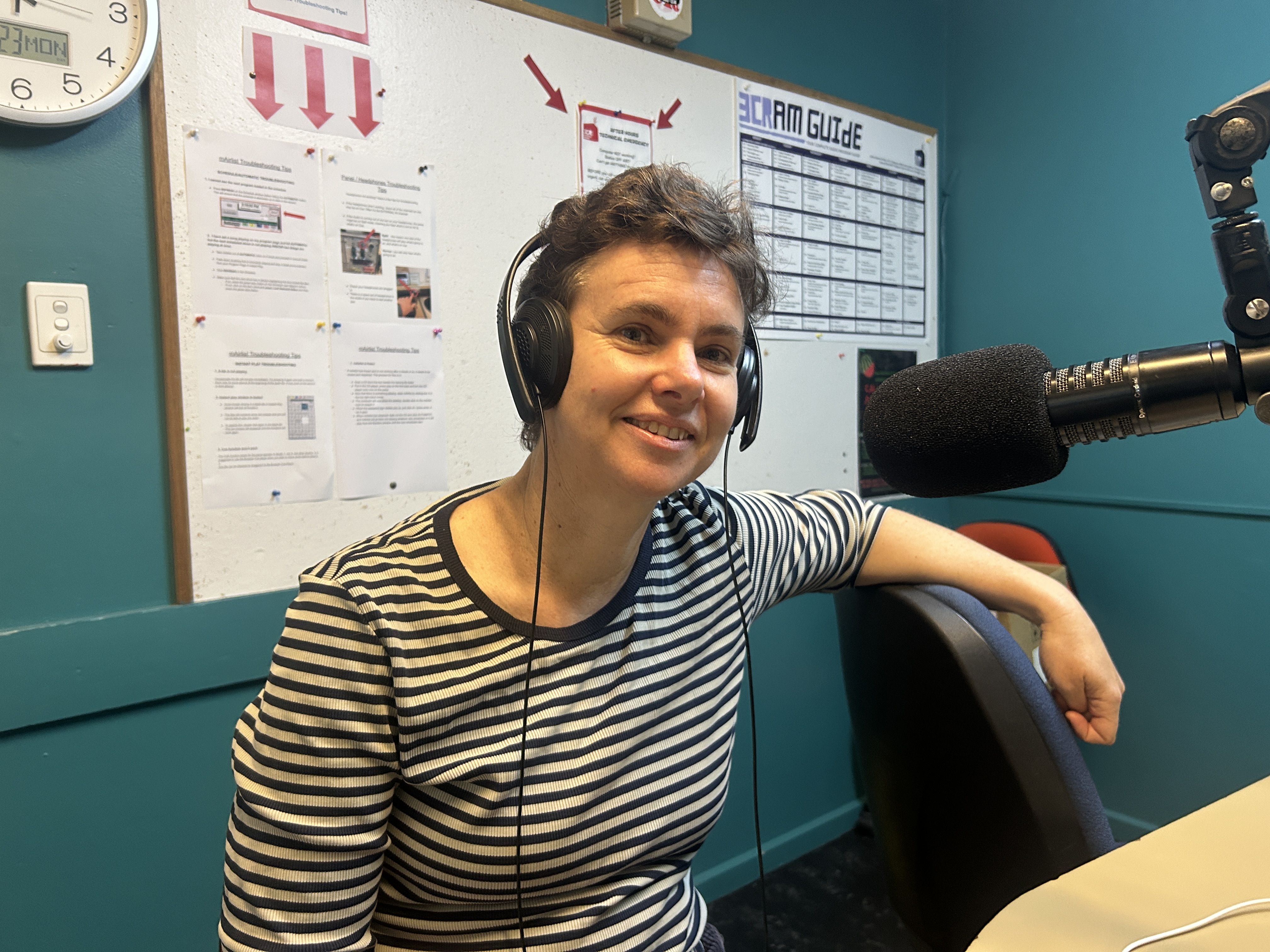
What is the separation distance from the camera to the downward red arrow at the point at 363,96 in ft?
4.54

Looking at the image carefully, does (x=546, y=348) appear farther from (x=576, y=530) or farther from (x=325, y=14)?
(x=325, y=14)

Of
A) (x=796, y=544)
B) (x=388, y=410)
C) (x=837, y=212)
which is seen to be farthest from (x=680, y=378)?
(x=837, y=212)

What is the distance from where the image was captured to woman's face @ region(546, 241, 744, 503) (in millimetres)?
828

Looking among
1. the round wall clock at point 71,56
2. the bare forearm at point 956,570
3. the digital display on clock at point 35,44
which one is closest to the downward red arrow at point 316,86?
the round wall clock at point 71,56

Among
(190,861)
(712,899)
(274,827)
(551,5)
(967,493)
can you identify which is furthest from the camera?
(712,899)

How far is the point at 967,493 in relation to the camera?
23.7 inches

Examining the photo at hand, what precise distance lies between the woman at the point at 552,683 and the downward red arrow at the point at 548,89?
84cm

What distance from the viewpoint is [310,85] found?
1339 millimetres

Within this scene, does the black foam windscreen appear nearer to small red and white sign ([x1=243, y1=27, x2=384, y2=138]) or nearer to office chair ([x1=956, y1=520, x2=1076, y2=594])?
small red and white sign ([x1=243, y1=27, x2=384, y2=138])

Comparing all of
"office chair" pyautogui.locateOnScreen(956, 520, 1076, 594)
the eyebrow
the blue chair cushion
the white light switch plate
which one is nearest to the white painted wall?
the white light switch plate

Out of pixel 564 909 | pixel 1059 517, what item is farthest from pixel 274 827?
pixel 1059 517

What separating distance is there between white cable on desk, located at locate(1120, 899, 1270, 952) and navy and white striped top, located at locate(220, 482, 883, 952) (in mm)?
438

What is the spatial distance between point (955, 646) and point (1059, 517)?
5.42ft

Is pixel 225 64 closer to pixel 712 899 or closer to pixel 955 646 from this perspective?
pixel 955 646
